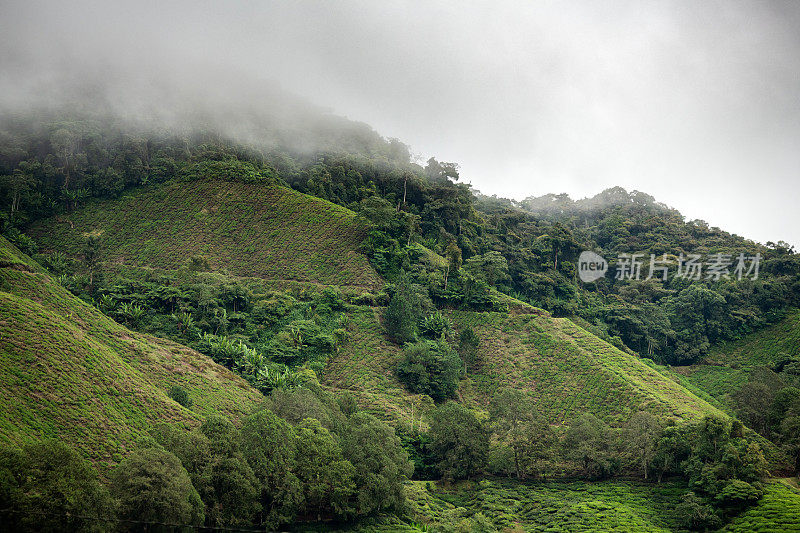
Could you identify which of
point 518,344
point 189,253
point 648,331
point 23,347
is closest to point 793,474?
point 518,344

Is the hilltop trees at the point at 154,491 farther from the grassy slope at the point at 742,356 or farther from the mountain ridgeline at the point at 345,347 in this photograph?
the grassy slope at the point at 742,356

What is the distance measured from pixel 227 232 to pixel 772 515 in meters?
52.8

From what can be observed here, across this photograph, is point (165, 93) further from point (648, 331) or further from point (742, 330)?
point (742, 330)

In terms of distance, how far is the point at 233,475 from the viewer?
22344 mm

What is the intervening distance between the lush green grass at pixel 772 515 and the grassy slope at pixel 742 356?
26.8m

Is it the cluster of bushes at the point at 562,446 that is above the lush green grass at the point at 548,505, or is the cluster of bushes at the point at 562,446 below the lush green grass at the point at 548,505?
above

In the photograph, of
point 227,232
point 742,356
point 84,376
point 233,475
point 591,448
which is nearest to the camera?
point 233,475

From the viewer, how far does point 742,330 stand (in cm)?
6475

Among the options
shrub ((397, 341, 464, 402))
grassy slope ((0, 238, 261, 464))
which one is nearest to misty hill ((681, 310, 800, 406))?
shrub ((397, 341, 464, 402))

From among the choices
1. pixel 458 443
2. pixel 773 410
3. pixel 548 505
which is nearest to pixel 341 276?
pixel 458 443

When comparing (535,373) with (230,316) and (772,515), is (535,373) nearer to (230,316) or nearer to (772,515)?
(772,515)

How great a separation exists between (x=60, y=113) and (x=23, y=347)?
54.6 m

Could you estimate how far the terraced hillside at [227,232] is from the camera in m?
55.2

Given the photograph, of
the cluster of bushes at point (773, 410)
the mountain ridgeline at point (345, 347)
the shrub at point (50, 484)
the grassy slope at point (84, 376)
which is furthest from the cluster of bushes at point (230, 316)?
the cluster of bushes at point (773, 410)
